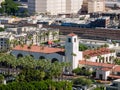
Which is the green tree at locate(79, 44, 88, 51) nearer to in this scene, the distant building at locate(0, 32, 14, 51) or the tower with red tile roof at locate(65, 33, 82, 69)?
the tower with red tile roof at locate(65, 33, 82, 69)

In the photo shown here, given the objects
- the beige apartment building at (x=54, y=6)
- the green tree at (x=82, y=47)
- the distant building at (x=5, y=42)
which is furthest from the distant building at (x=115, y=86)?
the beige apartment building at (x=54, y=6)

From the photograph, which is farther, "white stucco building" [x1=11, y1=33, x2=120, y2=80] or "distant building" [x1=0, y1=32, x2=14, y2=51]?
"distant building" [x1=0, y1=32, x2=14, y2=51]

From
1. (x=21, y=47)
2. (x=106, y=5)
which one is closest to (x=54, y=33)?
(x=21, y=47)

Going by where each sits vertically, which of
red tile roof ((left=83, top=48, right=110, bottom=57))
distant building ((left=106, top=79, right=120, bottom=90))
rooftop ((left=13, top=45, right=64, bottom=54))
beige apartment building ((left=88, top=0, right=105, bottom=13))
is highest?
beige apartment building ((left=88, top=0, right=105, bottom=13))

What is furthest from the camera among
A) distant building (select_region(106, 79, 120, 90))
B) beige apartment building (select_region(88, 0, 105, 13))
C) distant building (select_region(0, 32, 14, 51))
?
beige apartment building (select_region(88, 0, 105, 13))

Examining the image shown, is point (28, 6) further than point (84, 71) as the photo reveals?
Yes

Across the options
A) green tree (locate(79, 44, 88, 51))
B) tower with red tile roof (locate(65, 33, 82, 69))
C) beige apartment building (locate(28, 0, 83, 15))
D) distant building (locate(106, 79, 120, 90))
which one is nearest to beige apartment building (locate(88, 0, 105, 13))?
beige apartment building (locate(28, 0, 83, 15))

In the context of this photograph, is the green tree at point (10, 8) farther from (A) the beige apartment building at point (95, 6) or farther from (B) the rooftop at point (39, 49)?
(B) the rooftop at point (39, 49)

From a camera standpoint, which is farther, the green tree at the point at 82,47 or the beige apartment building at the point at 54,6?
Answer: the beige apartment building at the point at 54,6

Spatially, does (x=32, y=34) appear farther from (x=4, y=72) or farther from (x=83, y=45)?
(x=4, y=72)
